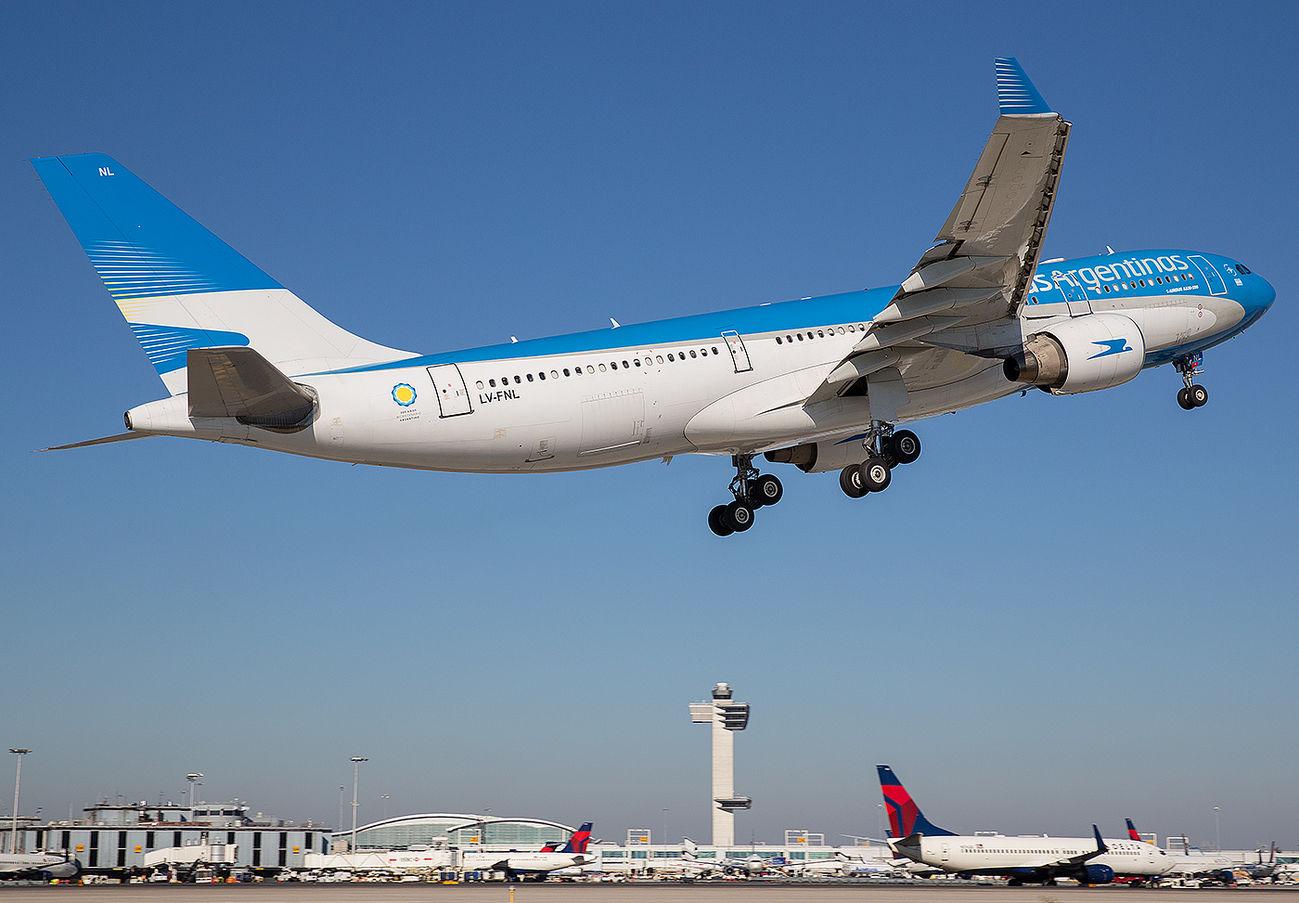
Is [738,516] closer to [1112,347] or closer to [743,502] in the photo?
[743,502]

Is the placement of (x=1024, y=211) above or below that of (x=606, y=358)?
above

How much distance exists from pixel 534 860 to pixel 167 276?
60.9 metres

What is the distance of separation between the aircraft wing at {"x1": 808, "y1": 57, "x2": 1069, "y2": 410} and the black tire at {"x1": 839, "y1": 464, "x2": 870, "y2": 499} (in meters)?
1.87

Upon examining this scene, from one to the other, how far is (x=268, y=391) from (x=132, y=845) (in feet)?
266

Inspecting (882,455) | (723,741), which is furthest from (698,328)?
(723,741)

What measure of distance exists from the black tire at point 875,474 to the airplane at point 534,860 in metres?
51.7

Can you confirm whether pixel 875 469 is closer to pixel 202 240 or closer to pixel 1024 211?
pixel 1024 211

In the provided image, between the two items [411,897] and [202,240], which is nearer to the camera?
[202,240]

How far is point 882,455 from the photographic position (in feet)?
102

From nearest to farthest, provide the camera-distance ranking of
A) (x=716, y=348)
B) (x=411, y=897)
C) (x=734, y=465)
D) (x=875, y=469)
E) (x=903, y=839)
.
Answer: (x=716, y=348) < (x=875, y=469) < (x=734, y=465) < (x=411, y=897) < (x=903, y=839)

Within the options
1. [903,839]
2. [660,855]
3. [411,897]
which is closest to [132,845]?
[660,855]

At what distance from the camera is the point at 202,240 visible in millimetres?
25938

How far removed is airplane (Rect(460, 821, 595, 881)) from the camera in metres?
78.3

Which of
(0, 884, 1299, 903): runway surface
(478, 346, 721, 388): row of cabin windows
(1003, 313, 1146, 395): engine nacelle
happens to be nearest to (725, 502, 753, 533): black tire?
(478, 346, 721, 388): row of cabin windows
